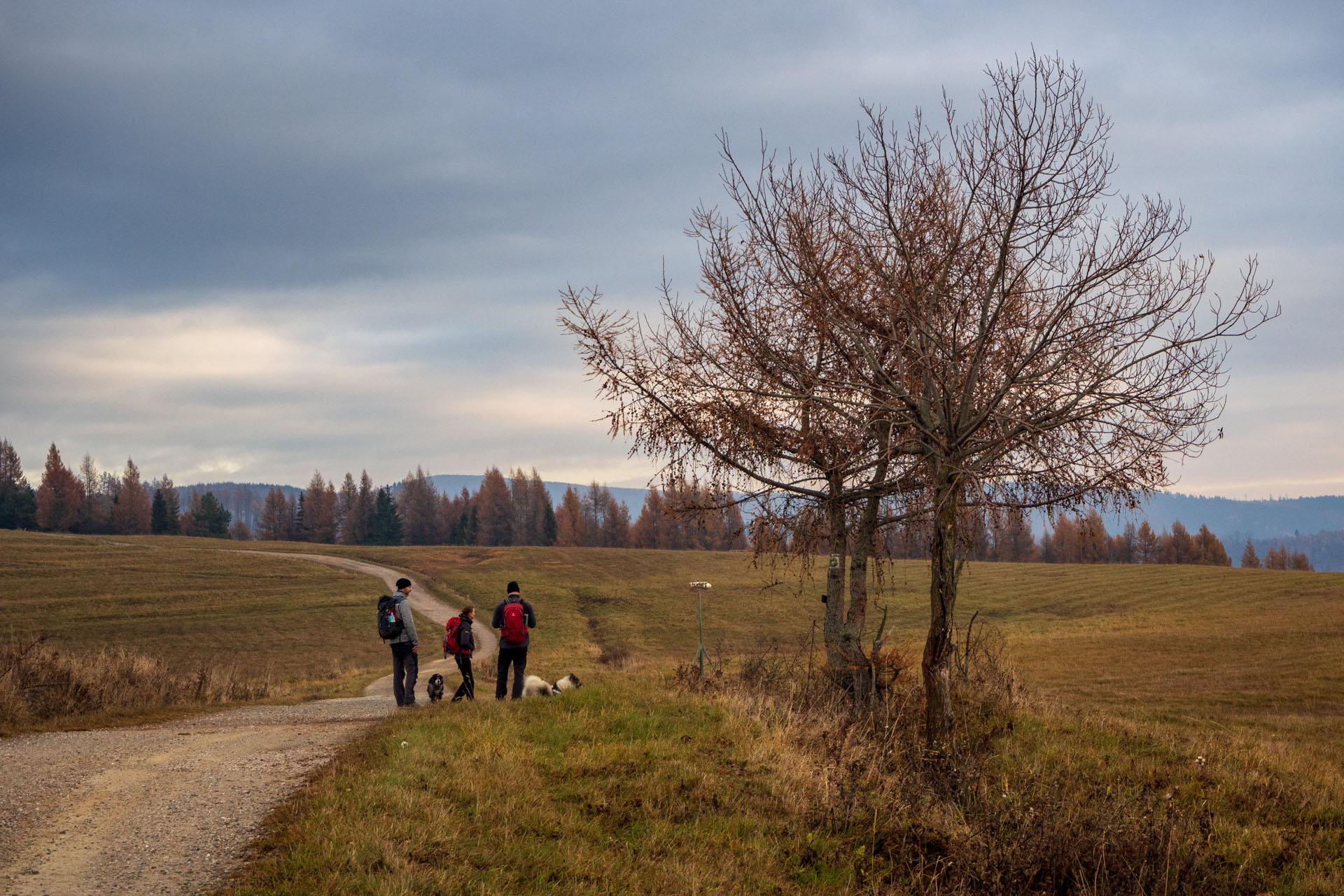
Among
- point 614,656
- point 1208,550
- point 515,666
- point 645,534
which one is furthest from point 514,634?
point 1208,550

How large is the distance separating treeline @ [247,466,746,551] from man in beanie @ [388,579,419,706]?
9468cm

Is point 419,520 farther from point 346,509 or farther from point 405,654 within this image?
point 405,654

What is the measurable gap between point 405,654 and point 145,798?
651cm

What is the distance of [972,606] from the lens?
55.4m

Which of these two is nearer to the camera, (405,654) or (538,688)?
(538,688)

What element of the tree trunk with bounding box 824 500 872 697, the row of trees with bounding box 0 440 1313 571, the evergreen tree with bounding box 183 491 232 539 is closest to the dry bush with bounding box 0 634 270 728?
the tree trunk with bounding box 824 500 872 697

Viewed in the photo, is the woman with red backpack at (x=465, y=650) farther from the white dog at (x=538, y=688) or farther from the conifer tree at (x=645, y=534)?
the conifer tree at (x=645, y=534)

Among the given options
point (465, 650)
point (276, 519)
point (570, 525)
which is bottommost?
point (465, 650)

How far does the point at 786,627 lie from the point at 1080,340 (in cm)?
4419

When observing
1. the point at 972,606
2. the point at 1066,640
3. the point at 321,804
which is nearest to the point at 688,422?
the point at 321,804

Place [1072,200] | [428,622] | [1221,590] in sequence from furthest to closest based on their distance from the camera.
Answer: [1221,590], [428,622], [1072,200]

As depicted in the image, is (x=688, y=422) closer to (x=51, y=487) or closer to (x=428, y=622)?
(x=428, y=622)

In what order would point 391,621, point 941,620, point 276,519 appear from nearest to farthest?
point 941,620, point 391,621, point 276,519

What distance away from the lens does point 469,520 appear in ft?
363
